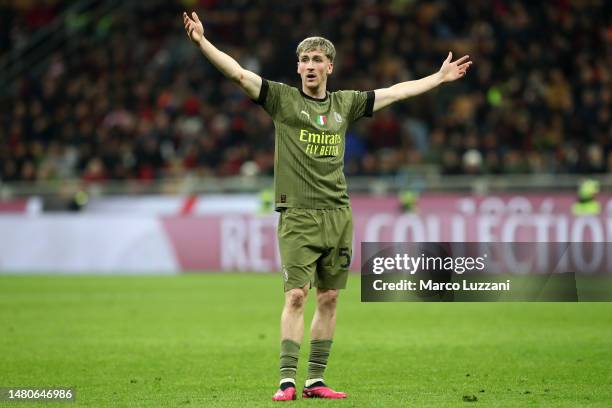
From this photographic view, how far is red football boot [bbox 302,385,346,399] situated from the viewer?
7.52 m

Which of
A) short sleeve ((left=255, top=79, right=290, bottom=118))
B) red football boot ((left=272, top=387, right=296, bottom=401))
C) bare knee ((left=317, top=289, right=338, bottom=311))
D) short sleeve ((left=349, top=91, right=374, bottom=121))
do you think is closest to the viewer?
red football boot ((left=272, top=387, right=296, bottom=401))

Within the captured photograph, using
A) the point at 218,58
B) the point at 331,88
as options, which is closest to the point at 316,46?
the point at 218,58

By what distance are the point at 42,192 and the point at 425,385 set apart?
18706mm

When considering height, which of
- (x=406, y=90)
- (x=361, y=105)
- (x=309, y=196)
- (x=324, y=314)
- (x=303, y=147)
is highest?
(x=406, y=90)

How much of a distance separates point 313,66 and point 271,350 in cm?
409

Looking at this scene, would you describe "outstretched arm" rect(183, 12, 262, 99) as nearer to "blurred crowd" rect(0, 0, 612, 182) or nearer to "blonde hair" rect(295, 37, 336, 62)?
"blonde hair" rect(295, 37, 336, 62)

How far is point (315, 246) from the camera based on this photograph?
293 inches

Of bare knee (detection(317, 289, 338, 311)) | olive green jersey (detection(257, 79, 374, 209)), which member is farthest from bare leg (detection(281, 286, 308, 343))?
olive green jersey (detection(257, 79, 374, 209))

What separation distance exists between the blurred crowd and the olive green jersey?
49.6ft

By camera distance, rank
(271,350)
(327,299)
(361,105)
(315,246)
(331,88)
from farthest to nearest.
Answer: (331,88) → (271,350) → (361,105) → (327,299) → (315,246)

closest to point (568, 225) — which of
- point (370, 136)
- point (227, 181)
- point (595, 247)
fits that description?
point (595, 247)

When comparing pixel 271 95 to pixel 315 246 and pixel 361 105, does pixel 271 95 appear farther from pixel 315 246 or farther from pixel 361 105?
pixel 315 246

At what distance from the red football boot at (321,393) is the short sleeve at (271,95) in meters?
1.81

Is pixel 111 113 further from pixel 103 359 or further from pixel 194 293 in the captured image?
pixel 103 359
